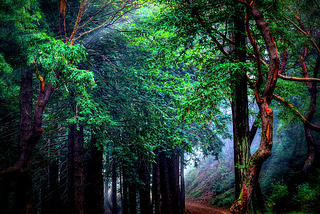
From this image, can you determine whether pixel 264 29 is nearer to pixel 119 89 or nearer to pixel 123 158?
pixel 119 89

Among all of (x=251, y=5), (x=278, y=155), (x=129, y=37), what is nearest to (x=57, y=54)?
(x=129, y=37)

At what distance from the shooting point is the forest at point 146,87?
5.85 meters

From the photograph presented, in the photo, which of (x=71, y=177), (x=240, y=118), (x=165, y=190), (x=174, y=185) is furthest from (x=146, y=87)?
(x=174, y=185)

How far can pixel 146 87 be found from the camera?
29.4 ft

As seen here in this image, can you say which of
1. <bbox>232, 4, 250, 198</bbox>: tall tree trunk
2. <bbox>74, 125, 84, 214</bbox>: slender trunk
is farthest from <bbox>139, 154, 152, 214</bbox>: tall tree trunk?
<bbox>232, 4, 250, 198</bbox>: tall tree trunk

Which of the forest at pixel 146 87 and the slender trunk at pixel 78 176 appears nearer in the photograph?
the forest at pixel 146 87

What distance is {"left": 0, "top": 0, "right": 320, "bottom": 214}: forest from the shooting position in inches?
230

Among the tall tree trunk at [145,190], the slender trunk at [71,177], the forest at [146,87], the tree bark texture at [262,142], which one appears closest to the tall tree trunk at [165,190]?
the forest at [146,87]

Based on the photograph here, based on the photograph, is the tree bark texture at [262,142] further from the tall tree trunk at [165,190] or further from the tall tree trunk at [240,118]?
the tall tree trunk at [165,190]

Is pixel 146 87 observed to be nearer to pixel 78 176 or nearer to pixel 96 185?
pixel 78 176

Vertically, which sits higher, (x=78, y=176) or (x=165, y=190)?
(x=78, y=176)

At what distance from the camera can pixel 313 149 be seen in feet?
35.2

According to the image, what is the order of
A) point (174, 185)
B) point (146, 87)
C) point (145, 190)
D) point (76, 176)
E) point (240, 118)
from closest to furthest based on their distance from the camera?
point (240, 118) < point (76, 176) < point (146, 87) < point (145, 190) < point (174, 185)

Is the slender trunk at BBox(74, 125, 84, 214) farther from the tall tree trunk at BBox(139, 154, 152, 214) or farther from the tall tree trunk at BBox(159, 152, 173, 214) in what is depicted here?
the tall tree trunk at BBox(159, 152, 173, 214)
